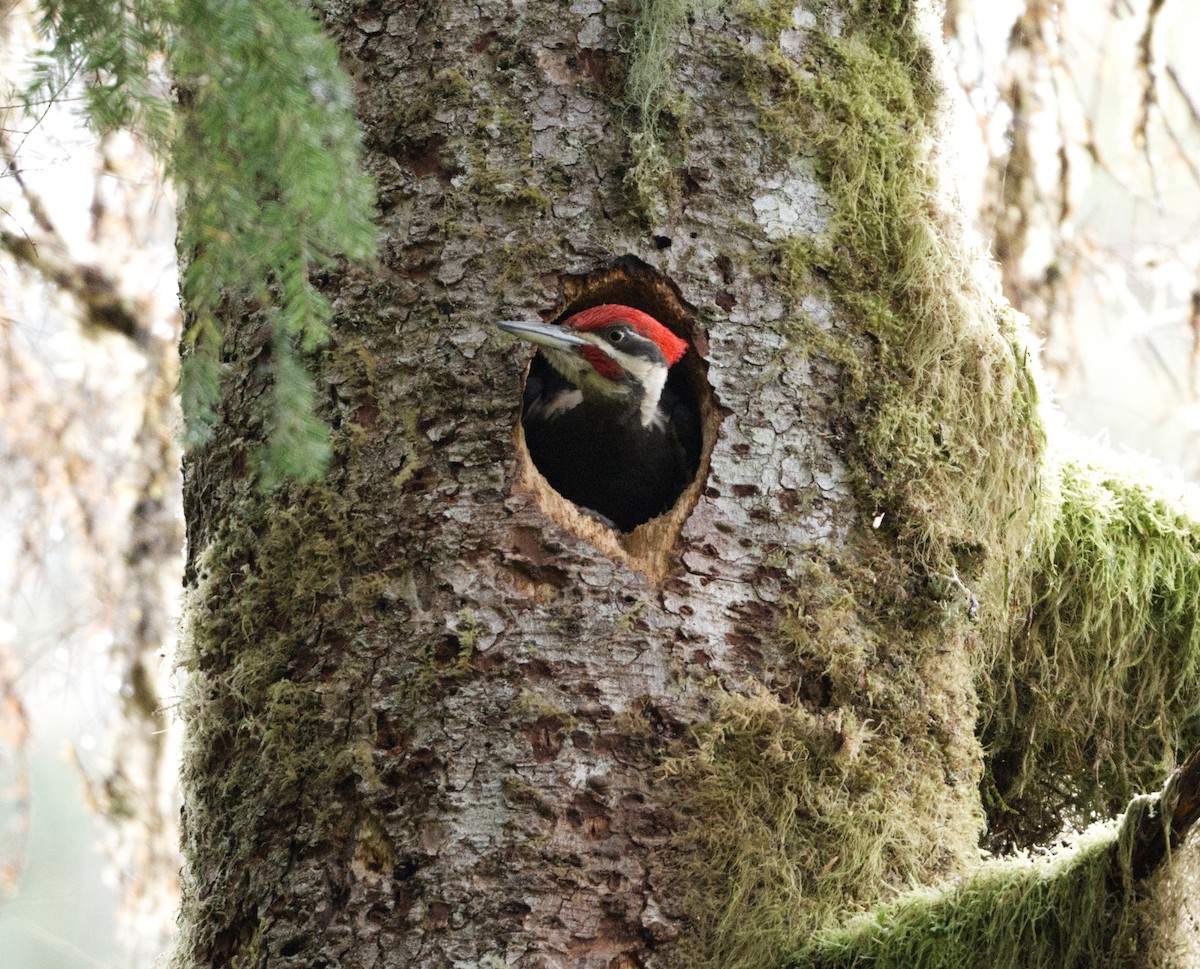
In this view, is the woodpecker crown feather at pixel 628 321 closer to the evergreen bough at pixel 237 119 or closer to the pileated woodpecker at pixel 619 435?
the pileated woodpecker at pixel 619 435

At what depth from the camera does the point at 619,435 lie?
3920mm

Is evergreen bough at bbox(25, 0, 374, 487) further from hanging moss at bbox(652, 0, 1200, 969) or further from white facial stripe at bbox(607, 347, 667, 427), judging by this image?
white facial stripe at bbox(607, 347, 667, 427)

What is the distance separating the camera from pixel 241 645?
2.75m

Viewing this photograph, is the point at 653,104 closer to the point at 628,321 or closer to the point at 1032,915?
the point at 628,321

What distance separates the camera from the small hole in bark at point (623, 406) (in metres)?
2.81

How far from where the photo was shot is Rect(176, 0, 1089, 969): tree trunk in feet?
7.92

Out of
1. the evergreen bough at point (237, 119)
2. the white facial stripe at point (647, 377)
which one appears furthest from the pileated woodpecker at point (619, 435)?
the evergreen bough at point (237, 119)

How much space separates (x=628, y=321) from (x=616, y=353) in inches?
8.4

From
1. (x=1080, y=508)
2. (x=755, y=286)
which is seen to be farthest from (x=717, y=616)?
(x=1080, y=508)

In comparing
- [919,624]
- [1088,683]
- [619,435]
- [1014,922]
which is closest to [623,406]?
[619,435]

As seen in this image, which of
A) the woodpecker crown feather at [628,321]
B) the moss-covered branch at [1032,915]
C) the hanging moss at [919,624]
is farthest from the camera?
the woodpecker crown feather at [628,321]

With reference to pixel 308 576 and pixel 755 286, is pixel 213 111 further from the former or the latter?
pixel 755 286

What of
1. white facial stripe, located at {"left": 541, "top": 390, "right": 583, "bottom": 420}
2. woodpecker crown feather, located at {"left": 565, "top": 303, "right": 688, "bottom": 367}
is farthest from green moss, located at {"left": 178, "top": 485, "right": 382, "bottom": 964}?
white facial stripe, located at {"left": 541, "top": 390, "right": 583, "bottom": 420}

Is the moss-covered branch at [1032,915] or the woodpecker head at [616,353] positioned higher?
the woodpecker head at [616,353]
